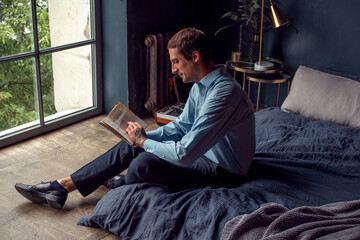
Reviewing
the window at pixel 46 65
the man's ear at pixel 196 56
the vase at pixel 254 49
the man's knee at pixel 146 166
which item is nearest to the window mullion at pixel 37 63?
the window at pixel 46 65

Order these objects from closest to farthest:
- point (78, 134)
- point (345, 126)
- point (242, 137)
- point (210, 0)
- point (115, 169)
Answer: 1. point (242, 137)
2. point (115, 169)
3. point (345, 126)
4. point (78, 134)
5. point (210, 0)

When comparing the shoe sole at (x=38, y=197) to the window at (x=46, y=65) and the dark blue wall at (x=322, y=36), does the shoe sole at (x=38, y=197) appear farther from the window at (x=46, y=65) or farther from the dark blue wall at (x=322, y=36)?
the dark blue wall at (x=322, y=36)

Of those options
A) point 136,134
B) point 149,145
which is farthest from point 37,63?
point 149,145

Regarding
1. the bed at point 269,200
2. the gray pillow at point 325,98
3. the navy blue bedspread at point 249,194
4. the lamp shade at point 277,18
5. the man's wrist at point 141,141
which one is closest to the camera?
the bed at point 269,200

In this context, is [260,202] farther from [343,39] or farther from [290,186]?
[343,39]

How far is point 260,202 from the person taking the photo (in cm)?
219

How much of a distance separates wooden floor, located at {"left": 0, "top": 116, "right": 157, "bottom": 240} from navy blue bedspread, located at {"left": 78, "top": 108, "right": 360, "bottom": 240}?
0.46 ft

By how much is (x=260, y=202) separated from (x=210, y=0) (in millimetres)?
2746

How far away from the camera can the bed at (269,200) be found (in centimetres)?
190

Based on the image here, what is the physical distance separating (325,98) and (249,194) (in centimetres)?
138

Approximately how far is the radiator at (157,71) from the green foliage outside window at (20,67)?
84 cm

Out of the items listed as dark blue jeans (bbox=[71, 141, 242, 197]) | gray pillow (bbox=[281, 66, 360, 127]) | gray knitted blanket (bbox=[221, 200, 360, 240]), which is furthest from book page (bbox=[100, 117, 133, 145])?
gray pillow (bbox=[281, 66, 360, 127])

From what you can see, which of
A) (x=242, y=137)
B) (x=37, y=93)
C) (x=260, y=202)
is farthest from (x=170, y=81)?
(x=260, y=202)

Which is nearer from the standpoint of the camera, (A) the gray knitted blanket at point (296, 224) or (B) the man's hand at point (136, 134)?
(A) the gray knitted blanket at point (296, 224)
